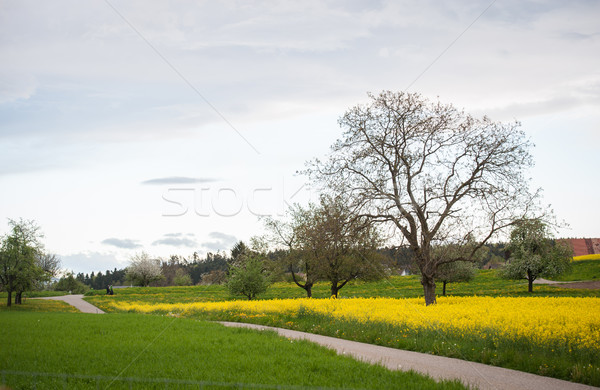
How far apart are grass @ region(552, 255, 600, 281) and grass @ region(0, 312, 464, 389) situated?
51588 millimetres

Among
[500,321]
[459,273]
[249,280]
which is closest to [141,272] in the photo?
[249,280]

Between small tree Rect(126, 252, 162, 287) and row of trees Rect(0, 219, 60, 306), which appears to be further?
small tree Rect(126, 252, 162, 287)

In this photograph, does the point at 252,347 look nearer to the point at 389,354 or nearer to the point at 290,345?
the point at 290,345

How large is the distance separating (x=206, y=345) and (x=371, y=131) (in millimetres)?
13724

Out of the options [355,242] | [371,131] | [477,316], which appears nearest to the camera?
[477,316]

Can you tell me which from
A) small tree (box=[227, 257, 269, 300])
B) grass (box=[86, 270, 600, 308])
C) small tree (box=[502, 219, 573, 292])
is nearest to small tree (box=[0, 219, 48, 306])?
grass (box=[86, 270, 600, 308])

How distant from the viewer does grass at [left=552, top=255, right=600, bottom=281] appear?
52.9 meters

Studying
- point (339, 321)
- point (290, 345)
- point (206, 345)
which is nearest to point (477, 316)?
point (339, 321)

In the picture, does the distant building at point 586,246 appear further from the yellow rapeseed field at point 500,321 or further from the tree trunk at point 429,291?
the tree trunk at point 429,291

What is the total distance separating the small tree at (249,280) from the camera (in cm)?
3622

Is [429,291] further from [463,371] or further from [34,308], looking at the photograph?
[34,308]

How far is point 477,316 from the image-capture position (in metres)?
14.5

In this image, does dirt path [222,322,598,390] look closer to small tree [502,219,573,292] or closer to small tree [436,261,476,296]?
small tree [436,261,476,296]

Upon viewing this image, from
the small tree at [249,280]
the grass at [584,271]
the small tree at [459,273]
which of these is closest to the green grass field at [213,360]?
the small tree at [249,280]
